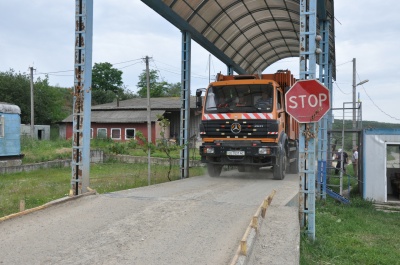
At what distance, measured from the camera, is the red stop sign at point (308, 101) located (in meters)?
6.47

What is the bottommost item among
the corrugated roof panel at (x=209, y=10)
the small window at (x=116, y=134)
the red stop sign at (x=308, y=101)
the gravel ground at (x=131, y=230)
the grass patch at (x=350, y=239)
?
the grass patch at (x=350, y=239)

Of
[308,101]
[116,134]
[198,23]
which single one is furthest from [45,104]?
[308,101]

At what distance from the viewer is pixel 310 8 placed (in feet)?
23.4

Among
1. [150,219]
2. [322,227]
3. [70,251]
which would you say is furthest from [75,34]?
[322,227]

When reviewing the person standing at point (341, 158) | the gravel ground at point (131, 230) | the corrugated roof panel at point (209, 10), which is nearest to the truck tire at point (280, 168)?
the person standing at point (341, 158)

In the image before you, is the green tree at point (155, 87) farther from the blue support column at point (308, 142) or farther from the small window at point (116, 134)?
the blue support column at point (308, 142)

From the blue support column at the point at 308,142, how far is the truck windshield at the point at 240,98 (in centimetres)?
523

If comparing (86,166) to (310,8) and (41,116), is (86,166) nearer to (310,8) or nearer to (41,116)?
(310,8)

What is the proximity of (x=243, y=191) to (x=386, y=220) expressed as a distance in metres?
5.61

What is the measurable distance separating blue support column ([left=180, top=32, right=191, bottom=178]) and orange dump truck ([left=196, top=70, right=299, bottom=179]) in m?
0.85

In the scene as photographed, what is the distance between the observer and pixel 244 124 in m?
12.3

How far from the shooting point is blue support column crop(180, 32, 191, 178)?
1381 cm

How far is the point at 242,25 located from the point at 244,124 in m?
6.06

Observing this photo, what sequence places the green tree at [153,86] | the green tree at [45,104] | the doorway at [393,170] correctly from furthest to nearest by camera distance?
the green tree at [153,86], the green tree at [45,104], the doorway at [393,170]
